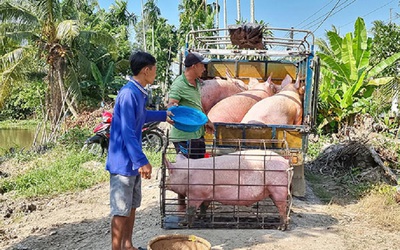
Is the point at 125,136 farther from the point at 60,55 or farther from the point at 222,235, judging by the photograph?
the point at 60,55

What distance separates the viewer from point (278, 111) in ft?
18.1

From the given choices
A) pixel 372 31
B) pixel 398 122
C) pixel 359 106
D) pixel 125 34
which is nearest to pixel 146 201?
pixel 359 106

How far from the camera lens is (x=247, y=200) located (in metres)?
4.15

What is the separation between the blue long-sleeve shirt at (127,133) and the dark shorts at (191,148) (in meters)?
1.15

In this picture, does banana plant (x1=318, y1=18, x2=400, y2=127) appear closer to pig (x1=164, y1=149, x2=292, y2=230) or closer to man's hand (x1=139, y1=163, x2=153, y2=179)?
pig (x1=164, y1=149, x2=292, y2=230)

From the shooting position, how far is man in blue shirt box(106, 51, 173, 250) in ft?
10.3

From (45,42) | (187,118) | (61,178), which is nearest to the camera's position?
(187,118)

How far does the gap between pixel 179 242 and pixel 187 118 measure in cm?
127

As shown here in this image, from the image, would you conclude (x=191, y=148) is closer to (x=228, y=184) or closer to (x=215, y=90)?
(x=228, y=184)

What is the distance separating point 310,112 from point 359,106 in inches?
231

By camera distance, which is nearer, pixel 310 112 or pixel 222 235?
pixel 222 235

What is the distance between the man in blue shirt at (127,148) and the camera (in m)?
3.13

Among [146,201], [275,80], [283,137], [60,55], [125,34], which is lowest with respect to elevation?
[146,201]

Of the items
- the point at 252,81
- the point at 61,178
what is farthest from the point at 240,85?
the point at 61,178
